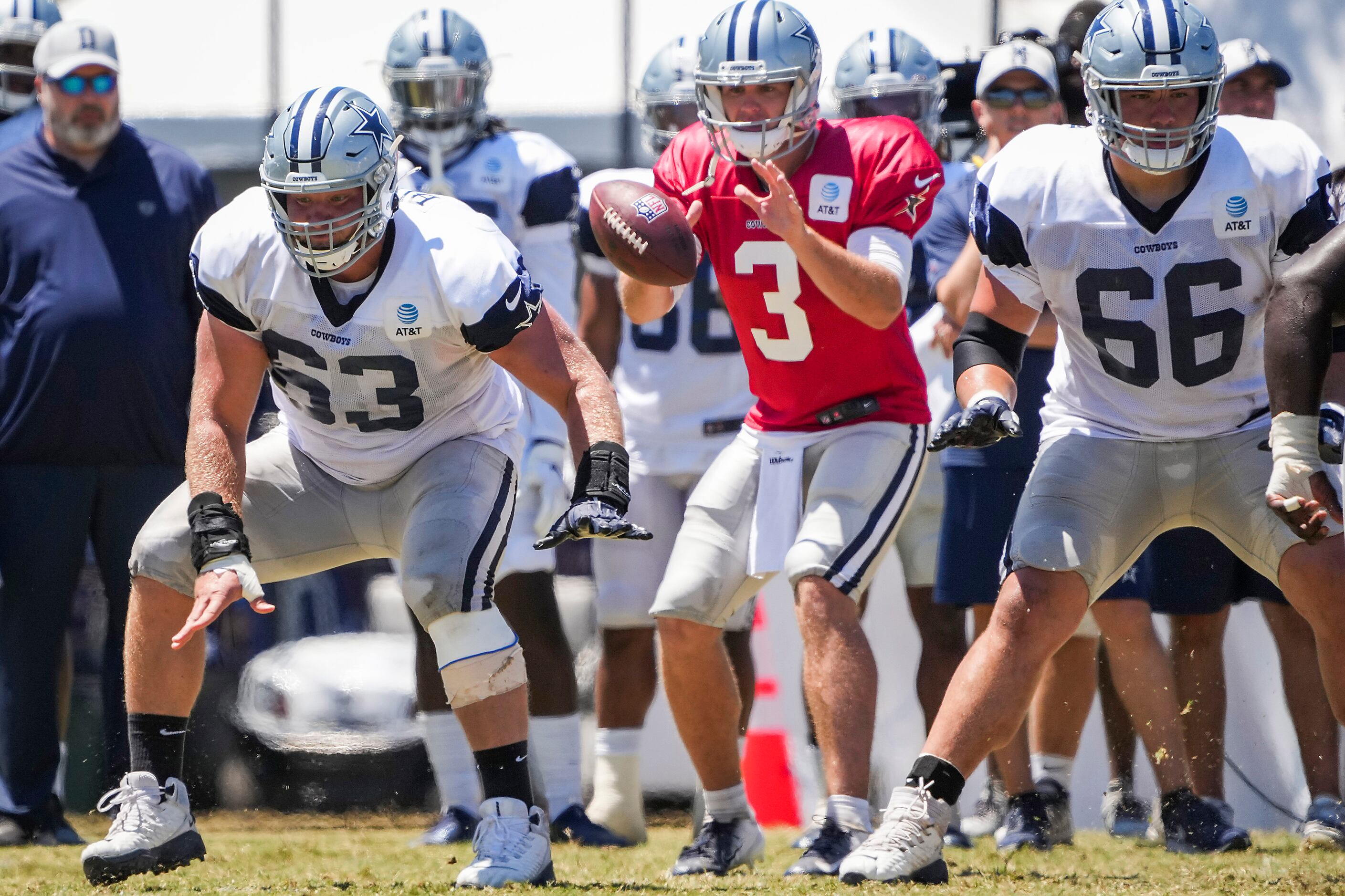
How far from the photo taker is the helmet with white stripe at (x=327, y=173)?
386cm

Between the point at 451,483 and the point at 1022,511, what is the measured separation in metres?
1.25

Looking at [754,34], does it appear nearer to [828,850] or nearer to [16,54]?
[828,850]

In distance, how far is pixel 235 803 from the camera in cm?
604

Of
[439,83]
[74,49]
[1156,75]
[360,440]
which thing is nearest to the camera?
[1156,75]

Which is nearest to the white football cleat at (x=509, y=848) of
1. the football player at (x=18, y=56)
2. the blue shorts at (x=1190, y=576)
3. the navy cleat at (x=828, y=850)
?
the navy cleat at (x=828, y=850)

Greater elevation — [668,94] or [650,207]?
[668,94]

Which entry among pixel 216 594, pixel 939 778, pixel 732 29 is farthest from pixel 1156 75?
pixel 216 594

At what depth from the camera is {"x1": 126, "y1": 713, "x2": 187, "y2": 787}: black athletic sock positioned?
394cm

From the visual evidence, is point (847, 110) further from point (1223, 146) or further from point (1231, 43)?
point (1223, 146)

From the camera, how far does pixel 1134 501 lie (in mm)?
3951

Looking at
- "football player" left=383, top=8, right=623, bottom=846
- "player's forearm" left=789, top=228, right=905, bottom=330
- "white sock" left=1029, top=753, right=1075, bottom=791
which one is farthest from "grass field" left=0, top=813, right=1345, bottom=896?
"player's forearm" left=789, top=228, right=905, bottom=330

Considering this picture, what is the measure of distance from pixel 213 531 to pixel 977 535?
6.87 feet

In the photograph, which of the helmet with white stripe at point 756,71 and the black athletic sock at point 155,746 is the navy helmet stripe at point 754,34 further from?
the black athletic sock at point 155,746

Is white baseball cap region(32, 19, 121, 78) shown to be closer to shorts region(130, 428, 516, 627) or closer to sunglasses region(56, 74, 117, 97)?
sunglasses region(56, 74, 117, 97)
